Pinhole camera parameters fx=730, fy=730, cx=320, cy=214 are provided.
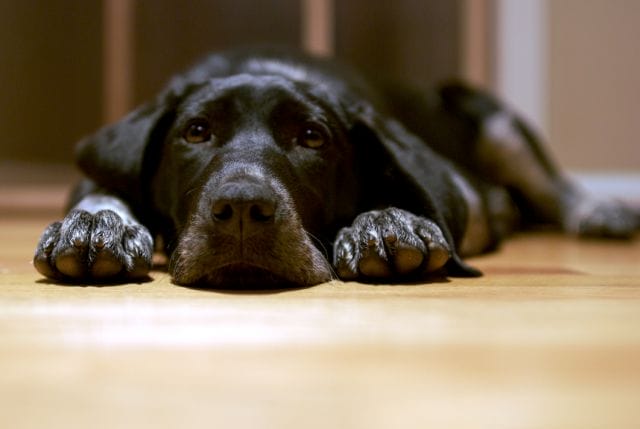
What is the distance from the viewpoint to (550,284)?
2.06 meters

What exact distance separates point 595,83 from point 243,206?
3827mm

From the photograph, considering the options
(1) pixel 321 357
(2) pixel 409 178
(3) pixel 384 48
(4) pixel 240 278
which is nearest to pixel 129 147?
(4) pixel 240 278

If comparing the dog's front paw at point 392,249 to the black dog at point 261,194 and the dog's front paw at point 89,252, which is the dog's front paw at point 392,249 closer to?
the black dog at point 261,194

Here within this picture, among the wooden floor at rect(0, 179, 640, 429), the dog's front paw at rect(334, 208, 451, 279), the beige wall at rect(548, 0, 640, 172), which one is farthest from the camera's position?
the beige wall at rect(548, 0, 640, 172)

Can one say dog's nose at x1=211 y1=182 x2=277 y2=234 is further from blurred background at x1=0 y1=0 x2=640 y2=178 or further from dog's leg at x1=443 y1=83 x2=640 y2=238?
blurred background at x1=0 y1=0 x2=640 y2=178

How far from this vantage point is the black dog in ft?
6.20

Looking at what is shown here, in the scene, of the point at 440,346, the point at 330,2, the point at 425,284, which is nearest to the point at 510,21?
the point at 330,2

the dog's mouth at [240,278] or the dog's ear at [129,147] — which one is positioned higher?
the dog's ear at [129,147]

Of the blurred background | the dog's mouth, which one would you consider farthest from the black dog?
the blurred background

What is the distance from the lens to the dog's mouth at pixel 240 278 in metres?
1.88

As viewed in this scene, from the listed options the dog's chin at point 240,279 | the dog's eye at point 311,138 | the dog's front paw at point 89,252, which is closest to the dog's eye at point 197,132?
the dog's eye at point 311,138

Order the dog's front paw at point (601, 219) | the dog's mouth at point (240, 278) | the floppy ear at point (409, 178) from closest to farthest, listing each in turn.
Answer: the dog's mouth at point (240, 278), the floppy ear at point (409, 178), the dog's front paw at point (601, 219)

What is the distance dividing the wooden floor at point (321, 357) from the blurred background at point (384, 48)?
3230mm

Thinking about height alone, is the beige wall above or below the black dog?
above
